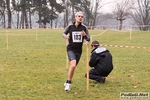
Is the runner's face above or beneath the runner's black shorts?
above

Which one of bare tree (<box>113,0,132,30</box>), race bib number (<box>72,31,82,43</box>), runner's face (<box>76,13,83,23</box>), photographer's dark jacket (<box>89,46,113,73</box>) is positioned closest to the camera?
runner's face (<box>76,13,83,23</box>)

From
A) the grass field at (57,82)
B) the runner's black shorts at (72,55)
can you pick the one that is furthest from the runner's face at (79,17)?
the grass field at (57,82)

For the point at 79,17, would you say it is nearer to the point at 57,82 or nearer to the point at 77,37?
the point at 77,37

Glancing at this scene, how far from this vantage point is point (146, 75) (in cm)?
856

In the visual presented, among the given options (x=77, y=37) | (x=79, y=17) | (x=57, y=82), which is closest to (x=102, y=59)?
(x=77, y=37)

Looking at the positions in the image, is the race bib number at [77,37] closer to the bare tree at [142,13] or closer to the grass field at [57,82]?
the grass field at [57,82]

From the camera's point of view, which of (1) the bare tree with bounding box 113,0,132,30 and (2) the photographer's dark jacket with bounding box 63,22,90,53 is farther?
(1) the bare tree with bounding box 113,0,132,30

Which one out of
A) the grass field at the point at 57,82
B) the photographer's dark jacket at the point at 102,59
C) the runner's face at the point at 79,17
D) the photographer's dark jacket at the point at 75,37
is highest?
the runner's face at the point at 79,17

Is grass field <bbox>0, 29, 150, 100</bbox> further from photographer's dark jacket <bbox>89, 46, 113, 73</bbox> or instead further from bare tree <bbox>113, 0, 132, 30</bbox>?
bare tree <bbox>113, 0, 132, 30</bbox>

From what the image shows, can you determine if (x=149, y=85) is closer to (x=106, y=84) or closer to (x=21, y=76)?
(x=106, y=84)

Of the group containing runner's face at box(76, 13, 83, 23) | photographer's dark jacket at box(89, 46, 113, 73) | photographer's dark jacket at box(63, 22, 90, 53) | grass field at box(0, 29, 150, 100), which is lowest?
grass field at box(0, 29, 150, 100)

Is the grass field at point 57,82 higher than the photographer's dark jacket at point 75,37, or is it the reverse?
the photographer's dark jacket at point 75,37

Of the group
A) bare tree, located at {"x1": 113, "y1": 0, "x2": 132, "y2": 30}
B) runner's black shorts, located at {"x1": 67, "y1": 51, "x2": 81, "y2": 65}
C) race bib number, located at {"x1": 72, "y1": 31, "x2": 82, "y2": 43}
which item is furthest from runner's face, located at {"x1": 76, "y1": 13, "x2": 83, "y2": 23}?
bare tree, located at {"x1": 113, "y1": 0, "x2": 132, "y2": 30}

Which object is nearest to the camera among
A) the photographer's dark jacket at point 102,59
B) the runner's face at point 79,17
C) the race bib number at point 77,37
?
the runner's face at point 79,17
